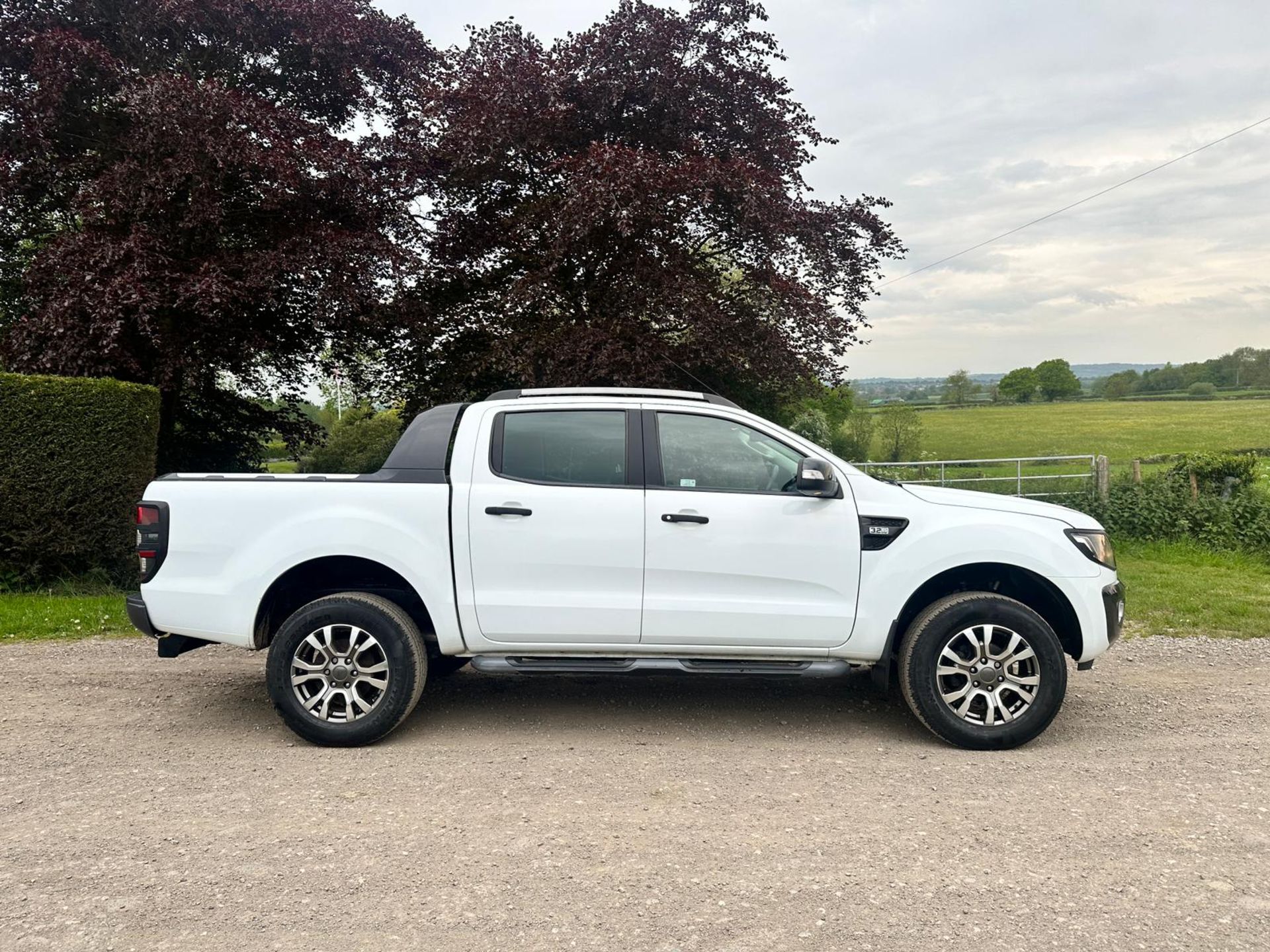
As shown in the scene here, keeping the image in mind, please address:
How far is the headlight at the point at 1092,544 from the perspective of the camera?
16.2 ft

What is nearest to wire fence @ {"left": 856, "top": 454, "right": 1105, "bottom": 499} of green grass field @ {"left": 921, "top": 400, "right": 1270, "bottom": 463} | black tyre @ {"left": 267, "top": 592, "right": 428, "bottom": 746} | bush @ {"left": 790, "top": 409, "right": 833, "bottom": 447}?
green grass field @ {"left": 921, "top": 400, "right": 1270, "bottom": 463}

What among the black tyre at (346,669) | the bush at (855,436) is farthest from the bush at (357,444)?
the black tyre at (346,669)

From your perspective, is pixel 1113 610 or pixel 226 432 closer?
pixel 1113 610

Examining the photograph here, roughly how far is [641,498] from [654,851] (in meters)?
1.86

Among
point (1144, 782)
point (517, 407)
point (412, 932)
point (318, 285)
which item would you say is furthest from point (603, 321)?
point (412, 932)

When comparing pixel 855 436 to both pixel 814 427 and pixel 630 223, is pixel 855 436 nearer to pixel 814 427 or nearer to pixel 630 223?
pixel 814 427

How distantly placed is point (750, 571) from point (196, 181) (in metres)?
8.92

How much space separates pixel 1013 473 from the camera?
1558 centimetres

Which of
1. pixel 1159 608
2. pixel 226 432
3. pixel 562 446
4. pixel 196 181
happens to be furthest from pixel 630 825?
pixel 226 432

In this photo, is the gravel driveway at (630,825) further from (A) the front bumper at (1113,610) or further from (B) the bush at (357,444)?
(B) the bush at (357,444)

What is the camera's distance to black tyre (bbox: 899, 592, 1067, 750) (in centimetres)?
472

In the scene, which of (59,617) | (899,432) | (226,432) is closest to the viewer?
(59,617)

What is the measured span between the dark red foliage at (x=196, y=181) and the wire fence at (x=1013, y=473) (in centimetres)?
803

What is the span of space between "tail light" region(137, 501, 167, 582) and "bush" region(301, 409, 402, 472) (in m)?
11.9
